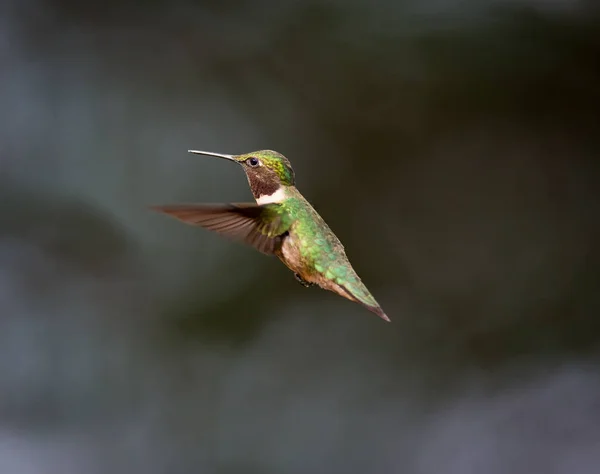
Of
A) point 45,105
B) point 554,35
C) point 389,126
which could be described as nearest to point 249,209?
point 389,126

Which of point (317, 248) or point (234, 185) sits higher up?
point (317, 248)

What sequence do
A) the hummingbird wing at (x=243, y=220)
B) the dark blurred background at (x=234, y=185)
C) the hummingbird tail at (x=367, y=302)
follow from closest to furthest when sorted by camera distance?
the hummingbird wing at (x=243, y=220) → the hummingbird tail at (x=367, y=302) → the dark blurred background at (x=234, y=185)

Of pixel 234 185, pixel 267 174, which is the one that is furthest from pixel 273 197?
pixel 234 185

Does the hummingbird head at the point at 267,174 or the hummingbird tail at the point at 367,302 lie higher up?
the hummingbird head at the point at 267,174

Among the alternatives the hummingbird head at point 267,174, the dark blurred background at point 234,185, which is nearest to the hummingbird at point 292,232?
the hummingbird head at point 267,174

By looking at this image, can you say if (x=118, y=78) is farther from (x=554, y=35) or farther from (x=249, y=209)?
(x=249, y=209)

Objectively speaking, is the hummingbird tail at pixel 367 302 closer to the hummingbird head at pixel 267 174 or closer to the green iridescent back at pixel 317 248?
the green iridescent back at pixel 317 248

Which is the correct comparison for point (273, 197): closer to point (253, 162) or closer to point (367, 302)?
point (253, 162)
